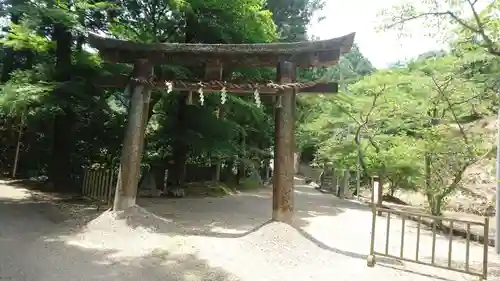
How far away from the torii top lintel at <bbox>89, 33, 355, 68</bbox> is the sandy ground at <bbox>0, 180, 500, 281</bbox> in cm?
351

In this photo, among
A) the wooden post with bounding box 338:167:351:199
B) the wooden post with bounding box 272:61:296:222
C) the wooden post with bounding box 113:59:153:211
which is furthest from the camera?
the wooden post with bounding box 338:167:351:199

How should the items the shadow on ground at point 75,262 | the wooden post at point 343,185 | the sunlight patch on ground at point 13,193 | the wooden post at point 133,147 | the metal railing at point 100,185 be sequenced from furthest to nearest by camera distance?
1. the wooden post at point 343,185
2. the sunlight patch on ground at point 13,193
3. the metal railing at point 100,185
4. the wooden post at point 133,147
5. the shadow on ground at point 75,262

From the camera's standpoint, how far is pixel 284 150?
7723mm

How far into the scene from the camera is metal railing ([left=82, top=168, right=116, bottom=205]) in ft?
31.6

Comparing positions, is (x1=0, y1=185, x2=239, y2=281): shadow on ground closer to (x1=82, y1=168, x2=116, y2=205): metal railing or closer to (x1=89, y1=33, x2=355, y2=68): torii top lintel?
(x1=82, y1=168, x2=116, y2=205): metal railing

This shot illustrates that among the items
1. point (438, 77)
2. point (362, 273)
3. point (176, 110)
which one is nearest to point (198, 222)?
point (362, 273)

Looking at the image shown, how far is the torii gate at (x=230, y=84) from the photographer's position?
25.2ft

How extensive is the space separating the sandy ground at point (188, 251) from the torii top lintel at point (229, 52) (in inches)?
138

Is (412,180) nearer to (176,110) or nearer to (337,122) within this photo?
(337,122)

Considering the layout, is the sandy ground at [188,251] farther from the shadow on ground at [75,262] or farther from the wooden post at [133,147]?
the wooden post at [133,147]

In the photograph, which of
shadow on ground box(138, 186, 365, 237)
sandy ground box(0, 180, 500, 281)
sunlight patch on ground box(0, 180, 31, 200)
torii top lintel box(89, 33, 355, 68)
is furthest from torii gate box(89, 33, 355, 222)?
sunlight patch on ground box(0, 180, 31, 200)

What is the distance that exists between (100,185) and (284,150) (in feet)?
17.7

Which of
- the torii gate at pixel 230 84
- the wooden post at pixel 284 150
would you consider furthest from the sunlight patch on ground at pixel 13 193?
the wooden post at pixel 284 150

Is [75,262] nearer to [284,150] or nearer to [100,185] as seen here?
[284,150]
